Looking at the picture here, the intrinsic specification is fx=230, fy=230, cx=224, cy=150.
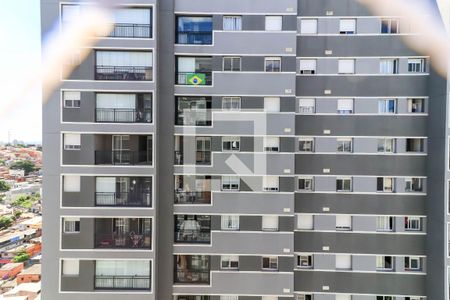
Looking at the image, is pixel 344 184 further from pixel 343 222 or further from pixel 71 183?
pixel 71 183

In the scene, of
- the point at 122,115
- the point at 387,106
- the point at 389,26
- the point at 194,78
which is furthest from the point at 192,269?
the point at 389,26

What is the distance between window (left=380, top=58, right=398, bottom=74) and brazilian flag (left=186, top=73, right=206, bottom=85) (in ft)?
22.7

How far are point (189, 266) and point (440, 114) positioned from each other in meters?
10.6

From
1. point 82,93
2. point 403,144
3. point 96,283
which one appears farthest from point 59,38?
point 403,144

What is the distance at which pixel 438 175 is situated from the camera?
8.23 meters

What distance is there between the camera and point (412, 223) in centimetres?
888

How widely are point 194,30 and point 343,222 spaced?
30.5ft

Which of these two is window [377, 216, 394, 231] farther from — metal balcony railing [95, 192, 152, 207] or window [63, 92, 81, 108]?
window [63, 92, 81, 108]

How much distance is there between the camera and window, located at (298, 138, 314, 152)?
29.7ft

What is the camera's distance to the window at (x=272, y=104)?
27.8 feet

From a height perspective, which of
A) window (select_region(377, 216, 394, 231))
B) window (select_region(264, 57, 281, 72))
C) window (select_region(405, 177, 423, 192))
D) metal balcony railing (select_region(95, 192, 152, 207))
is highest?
window (select_region(264, 57, 281, 72))

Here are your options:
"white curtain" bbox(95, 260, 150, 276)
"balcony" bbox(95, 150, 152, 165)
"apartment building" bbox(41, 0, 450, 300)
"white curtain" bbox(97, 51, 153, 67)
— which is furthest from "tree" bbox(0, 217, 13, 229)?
"white curtain" bbox(97, 51, 153, 67)

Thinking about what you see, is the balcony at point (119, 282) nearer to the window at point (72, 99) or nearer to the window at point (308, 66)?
the window at point (72, 99)

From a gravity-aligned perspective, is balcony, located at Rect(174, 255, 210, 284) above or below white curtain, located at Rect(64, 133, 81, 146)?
below
